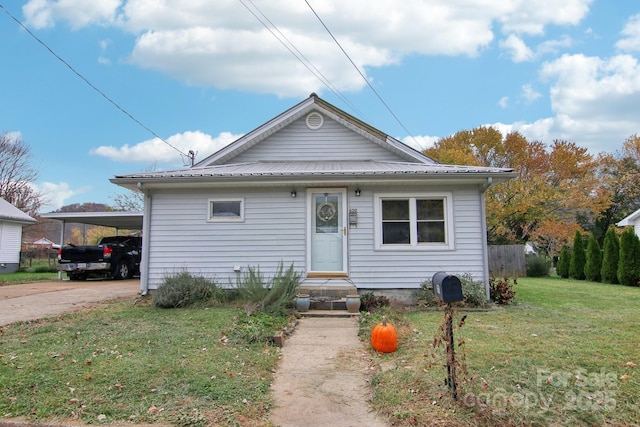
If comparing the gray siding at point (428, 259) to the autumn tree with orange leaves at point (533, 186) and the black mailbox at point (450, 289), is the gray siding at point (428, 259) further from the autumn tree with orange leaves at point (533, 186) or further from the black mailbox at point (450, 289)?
the autumn tree with orange leaves at point (533, 186)

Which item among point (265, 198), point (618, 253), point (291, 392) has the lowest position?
point (291, 392)

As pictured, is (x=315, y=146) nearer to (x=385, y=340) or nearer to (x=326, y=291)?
(x=326, y=291)

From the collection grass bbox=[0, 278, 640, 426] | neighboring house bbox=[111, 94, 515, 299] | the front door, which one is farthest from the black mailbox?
the front door

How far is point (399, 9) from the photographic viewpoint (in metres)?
9.70

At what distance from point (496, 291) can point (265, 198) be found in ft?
18.1

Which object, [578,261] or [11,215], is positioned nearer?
[578,261]

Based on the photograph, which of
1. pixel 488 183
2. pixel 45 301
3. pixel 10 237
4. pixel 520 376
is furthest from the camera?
pixel 10 237

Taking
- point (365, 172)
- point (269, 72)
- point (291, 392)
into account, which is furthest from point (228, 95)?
point (291, 392)

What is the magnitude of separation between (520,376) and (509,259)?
16375mm

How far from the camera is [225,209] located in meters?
8.84

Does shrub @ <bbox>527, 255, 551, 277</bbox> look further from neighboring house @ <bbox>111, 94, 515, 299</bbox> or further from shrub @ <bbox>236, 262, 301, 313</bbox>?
shrub @ <bbox>236, 262, 301, 313</bbox>

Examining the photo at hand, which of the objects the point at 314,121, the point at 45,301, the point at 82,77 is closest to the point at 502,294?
the point at 314,121

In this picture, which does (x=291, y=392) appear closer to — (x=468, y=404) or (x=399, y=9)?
(x=468, y=404)

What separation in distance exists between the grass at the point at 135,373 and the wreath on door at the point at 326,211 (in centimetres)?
327
